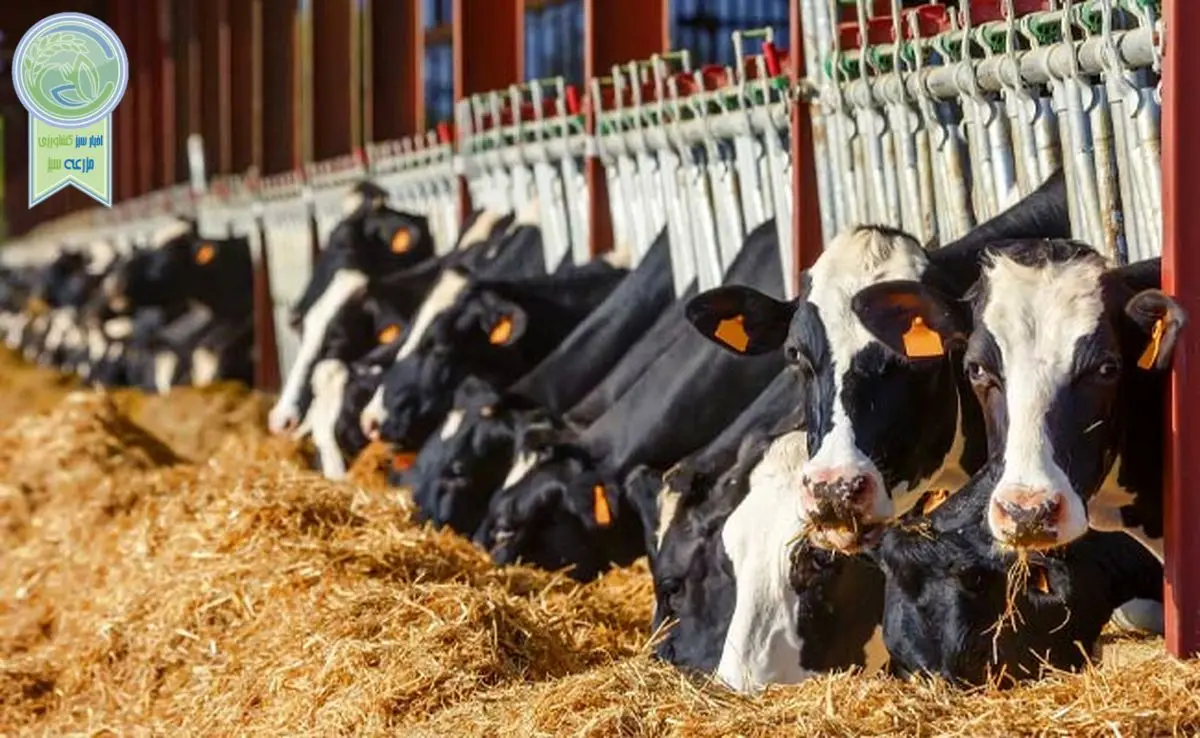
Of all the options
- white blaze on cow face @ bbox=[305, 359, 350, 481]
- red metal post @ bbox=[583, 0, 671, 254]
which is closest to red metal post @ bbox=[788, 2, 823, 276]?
red metal post @ bbox=[583, 0, 671, 254]

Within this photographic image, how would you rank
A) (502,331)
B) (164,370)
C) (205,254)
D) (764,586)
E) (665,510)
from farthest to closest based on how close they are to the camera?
(205,254)
(164,370)
(502,331)
(665,510)
(764,586)

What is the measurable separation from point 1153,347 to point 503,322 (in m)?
4.85

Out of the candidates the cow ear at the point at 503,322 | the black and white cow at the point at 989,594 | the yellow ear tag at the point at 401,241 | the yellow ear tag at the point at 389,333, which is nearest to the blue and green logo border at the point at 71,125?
the black and white cow at the point at 989,594

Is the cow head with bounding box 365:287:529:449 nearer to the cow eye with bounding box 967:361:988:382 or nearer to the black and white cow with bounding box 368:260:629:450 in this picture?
the black and white cow with bounding box 368:260:629:450

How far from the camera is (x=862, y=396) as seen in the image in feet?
16.5

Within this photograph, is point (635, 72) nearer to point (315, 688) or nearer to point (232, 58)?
point (315, 688)

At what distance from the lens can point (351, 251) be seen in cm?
1188

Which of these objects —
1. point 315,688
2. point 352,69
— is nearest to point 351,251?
point 352,69

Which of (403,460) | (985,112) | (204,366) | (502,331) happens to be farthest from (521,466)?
(204,366)

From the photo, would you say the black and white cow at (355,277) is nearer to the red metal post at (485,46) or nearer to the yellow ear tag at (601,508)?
the red metal post at (485,46)

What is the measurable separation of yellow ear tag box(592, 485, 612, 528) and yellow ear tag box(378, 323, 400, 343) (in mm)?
3581

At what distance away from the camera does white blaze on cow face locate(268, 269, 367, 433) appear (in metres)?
11.3

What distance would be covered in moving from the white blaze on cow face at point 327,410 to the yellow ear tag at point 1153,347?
6.24m

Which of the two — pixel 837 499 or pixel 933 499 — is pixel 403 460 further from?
pixel 837 499
